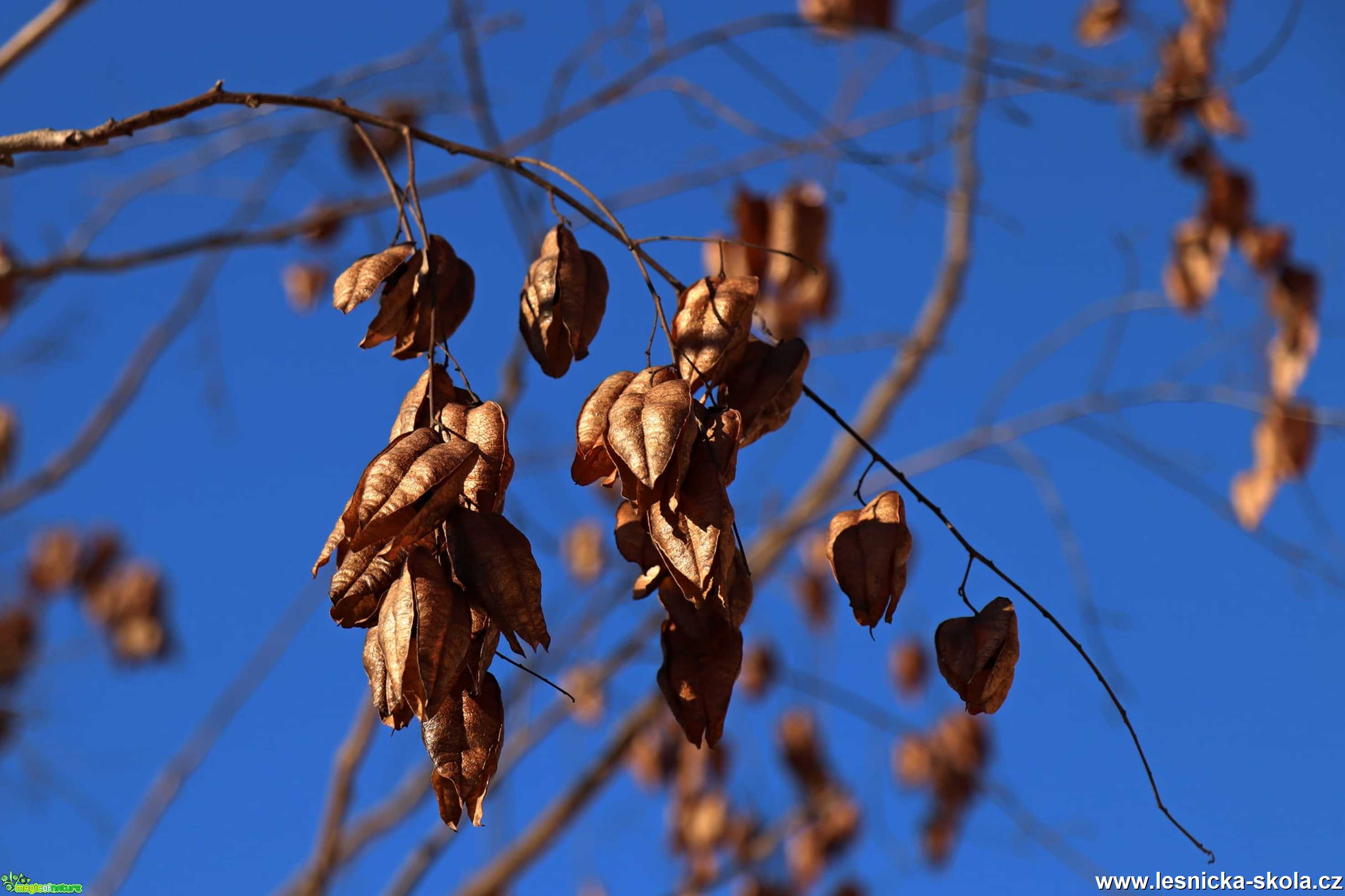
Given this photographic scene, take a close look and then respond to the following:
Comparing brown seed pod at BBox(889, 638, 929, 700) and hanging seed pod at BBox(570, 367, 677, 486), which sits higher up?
brown seed pod at BBox(889, 638, 929, 700)

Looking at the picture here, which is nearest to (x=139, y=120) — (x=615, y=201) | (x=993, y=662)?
(x=993, y=662)

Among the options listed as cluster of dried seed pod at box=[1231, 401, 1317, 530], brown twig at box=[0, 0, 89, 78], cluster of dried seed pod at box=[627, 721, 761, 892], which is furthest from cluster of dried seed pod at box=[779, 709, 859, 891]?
brown twig at box=[0, 0, 89, 78]

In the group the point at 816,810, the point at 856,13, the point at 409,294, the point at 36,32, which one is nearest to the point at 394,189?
the point at 409,294

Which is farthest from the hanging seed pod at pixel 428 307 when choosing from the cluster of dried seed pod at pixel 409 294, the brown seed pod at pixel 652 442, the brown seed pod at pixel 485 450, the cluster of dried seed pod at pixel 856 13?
the cluster of dried seed pod at pixel 856 13

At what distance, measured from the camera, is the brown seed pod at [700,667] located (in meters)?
1.25

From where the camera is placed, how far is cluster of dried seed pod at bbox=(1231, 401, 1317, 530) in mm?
3691

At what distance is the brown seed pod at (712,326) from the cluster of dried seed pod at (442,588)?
223 millimetres

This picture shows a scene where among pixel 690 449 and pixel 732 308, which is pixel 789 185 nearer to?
pixel 732 308

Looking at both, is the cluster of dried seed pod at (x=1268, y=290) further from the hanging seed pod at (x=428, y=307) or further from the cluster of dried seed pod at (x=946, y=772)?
the hanging seed pod at (x=428, y=307)

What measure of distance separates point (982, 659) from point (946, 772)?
399 centimetres

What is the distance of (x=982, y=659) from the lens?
1247 millimetres

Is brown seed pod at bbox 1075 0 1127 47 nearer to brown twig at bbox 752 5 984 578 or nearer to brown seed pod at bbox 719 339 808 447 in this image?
brown twig at bbox 752 5 984 578

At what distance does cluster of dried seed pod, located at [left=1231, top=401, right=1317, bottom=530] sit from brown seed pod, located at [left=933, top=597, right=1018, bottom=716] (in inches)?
104

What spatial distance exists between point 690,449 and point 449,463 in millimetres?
185
